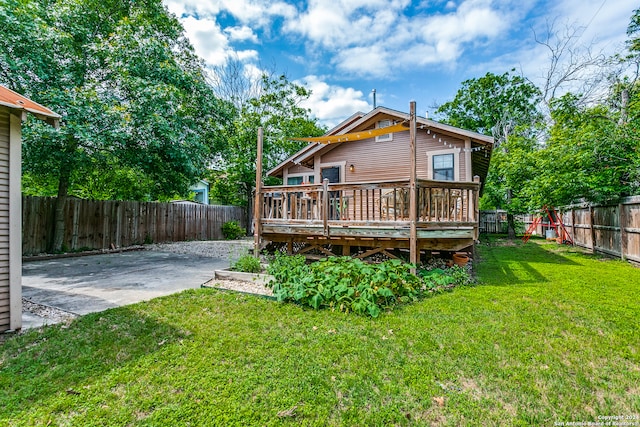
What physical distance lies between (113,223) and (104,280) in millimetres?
6733

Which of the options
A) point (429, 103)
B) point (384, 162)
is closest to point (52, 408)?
point (384, 162)

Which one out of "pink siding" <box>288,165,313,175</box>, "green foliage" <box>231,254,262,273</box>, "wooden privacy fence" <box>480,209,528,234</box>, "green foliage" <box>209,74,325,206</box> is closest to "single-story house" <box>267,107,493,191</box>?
"pink siding" <box>288,165,313,175</box>

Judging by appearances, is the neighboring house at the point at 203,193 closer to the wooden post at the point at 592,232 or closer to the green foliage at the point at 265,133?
the green foliage at the point at 265,133

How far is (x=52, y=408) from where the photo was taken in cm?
207

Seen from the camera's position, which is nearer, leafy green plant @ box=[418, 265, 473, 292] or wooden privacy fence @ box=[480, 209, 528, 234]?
leafy green plant @ box=[418, 265, 473, 292]

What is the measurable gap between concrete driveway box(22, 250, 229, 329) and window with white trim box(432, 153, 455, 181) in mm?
7274

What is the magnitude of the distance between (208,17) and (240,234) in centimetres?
1158

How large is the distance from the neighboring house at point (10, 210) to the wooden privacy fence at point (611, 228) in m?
12.5

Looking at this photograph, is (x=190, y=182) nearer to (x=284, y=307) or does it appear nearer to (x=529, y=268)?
(x=284, y=307)

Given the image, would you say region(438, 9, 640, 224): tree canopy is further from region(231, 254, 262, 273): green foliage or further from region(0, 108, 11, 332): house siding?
region(0, 108, 11, 332): house siding

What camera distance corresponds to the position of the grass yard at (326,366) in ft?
6.74

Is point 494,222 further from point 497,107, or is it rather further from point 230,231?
point 230,231

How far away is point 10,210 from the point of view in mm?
3293

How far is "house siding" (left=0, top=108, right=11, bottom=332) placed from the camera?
324cm
